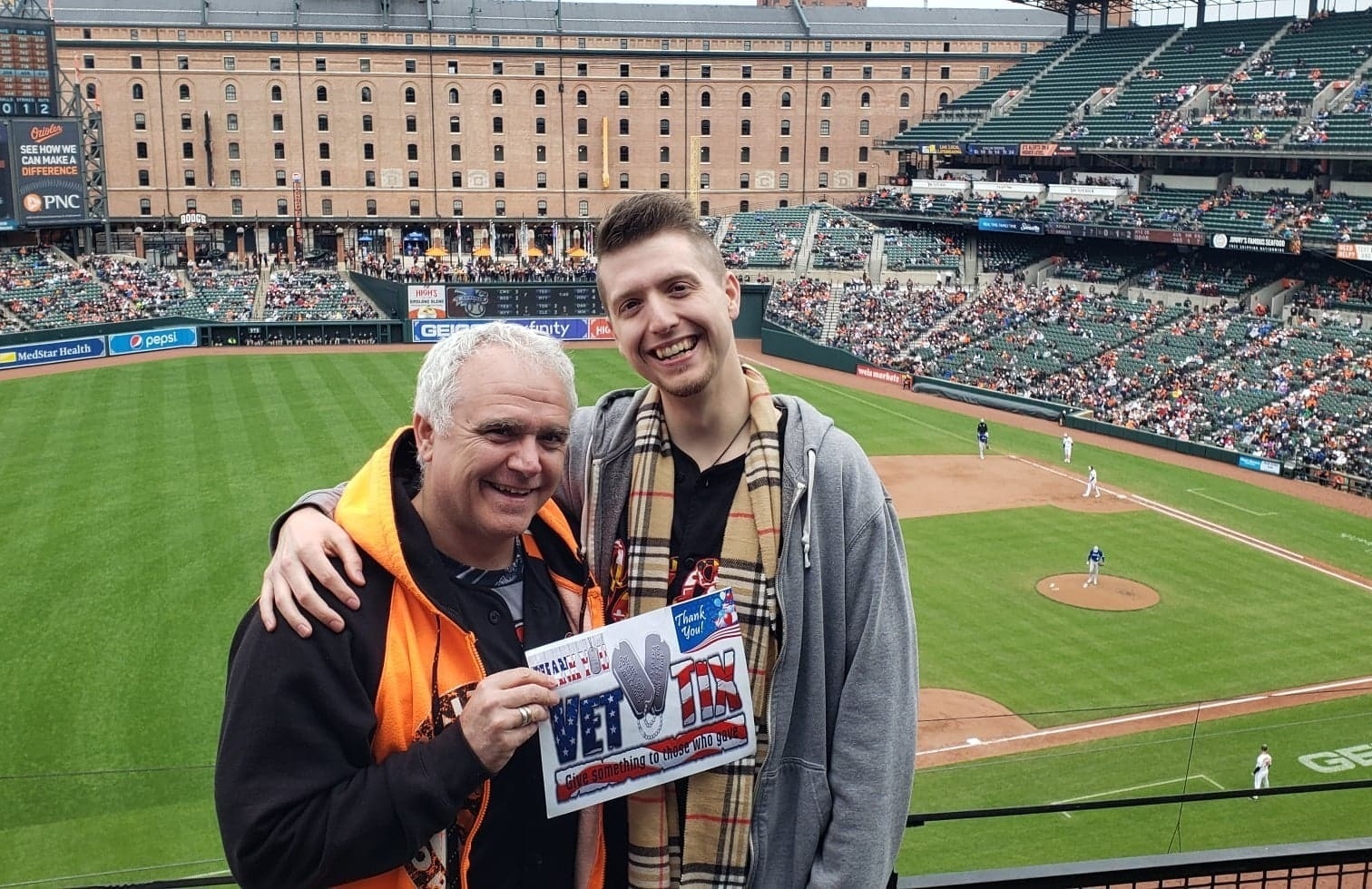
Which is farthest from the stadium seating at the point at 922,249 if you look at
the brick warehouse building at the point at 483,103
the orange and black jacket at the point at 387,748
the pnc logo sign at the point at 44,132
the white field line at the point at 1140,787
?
the orange and black jacket at the point at 387,748

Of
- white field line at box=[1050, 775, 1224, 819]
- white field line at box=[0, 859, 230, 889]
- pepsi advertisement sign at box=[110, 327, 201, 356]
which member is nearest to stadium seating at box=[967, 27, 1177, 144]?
pepsi advertisement sign at box=[110, 327, 201, 356]

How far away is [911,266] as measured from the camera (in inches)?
2640

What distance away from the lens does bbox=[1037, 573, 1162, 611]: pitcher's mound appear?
25.2 m

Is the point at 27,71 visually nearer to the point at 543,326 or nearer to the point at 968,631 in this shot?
the point at 543,326

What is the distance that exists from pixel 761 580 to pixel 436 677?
1.08 metres

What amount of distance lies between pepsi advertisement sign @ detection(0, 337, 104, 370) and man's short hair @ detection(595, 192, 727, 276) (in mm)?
53879

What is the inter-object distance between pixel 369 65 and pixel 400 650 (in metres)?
81.4

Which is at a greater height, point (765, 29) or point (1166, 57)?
point (765, 29)

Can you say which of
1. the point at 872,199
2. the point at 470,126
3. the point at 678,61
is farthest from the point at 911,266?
the point at 470,126

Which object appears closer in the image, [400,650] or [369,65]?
[400,650]

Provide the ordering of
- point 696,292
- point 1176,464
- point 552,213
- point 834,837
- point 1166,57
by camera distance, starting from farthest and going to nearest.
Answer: point 552,213 → point 1166,57 → point 1176,464 → point 696,292 → point 834,837

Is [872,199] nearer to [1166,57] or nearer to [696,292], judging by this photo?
[1166,57]

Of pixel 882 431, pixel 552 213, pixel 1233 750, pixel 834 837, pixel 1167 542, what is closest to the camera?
pixel 834 837

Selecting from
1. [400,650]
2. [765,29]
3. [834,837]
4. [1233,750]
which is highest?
[765,29]
